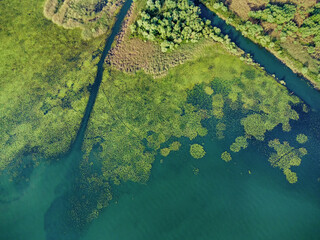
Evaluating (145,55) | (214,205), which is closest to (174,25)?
(145,55)

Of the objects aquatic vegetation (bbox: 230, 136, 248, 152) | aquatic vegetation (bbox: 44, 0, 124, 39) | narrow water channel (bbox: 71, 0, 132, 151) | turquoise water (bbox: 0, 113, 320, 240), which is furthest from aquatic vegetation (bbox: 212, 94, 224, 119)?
aquatic vegetation (bbox: 44, 0, 124, 39)

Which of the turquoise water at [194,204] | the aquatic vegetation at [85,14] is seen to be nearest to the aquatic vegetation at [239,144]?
the turquoise water at [194,204]

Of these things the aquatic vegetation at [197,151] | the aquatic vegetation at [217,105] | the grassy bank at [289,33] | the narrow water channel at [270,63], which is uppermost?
the grassy bank at [289,33]

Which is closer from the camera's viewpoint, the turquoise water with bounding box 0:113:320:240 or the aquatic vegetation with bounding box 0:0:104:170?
the turquoise water with bounding box 0:113:320:240

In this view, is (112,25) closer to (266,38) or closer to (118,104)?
(118,104)

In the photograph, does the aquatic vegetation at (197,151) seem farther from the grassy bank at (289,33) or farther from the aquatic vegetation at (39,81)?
the grassy bank at (289,33)

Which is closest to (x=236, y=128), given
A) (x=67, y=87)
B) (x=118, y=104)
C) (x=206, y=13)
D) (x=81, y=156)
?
(x=118, y=104)

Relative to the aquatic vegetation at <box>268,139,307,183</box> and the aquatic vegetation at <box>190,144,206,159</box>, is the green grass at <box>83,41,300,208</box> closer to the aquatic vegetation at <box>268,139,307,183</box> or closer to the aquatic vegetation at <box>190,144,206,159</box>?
the aquatic vegetation at <box>190,144,206,159</box>
